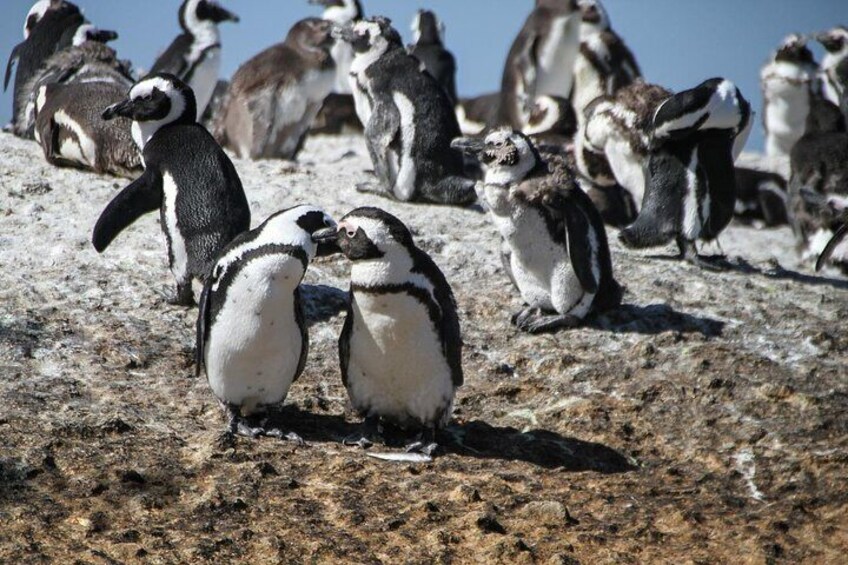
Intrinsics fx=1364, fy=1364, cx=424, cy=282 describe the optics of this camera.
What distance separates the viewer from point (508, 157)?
6.59 m

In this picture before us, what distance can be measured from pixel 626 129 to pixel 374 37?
193 centimetres

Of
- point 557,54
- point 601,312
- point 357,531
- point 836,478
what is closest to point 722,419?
point 836,478

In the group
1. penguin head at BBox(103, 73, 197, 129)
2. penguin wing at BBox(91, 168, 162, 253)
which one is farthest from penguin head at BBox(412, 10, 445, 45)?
penguin wing at BBox(91, 168, 162, 253)

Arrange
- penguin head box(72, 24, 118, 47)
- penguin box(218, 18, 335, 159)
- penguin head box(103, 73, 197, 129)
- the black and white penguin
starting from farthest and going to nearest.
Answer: penguin box(218, 18, 335, 159)
penguin head box(72, 24, 118, 47)
the black and white penguin
penguin head box(103, 73, 197, 129)

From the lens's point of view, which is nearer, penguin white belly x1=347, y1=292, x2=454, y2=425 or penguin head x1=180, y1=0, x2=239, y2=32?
penguin white belly x1=347, y1=292, x2=454, y2=425

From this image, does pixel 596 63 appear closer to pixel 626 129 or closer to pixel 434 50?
pixel 434 50

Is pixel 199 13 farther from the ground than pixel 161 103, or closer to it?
farther from the ground

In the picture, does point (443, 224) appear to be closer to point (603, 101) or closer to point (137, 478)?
point (603, 101)

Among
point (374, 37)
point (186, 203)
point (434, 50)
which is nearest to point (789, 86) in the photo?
point (434, 50)

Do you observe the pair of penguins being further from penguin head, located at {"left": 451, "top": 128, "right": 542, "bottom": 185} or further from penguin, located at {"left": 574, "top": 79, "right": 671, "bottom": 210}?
penguin, located at {"left": 574, "top": 79, "right": 671, "bottom": 210}

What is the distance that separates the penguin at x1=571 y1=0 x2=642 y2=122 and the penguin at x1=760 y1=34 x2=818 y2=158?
1.87 meters

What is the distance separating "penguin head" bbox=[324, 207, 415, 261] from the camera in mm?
5008

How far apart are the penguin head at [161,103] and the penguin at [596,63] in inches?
317

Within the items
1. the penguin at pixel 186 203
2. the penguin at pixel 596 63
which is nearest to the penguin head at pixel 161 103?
the penguin at pixel 186 203
